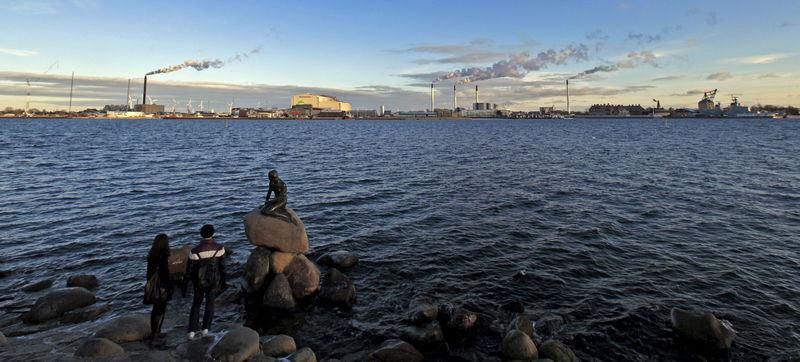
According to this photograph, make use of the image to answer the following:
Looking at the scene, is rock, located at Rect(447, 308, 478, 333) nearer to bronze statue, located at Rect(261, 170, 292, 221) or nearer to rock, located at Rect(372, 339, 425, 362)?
rock, located at Rect(372, 339, 425, 362)

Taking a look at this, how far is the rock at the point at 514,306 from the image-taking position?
13.0 meters

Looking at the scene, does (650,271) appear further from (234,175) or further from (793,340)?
(234,175)

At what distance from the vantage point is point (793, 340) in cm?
1125

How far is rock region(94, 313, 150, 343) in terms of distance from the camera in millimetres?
10323

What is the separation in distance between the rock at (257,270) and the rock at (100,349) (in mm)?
4478

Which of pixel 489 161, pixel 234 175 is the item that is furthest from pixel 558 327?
pixel 489 161

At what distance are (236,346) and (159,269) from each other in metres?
2.80

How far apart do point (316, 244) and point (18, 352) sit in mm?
11391

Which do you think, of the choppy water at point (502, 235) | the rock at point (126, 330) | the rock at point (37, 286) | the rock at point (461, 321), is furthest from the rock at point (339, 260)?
the rock at point (37, 286)

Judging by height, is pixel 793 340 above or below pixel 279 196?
below

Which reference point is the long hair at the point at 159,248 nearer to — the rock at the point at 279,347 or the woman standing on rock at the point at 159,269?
the woman standing on rock at the point at 159,269

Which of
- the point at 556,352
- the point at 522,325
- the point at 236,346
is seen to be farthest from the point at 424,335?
the point at 236,346

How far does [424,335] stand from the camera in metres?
10.9

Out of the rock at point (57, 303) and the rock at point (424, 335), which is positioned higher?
the rock at point (57, 303)
